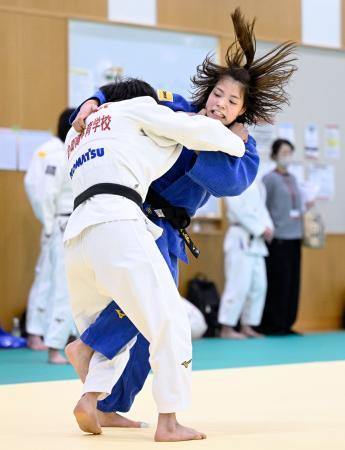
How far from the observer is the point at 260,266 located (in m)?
8.12

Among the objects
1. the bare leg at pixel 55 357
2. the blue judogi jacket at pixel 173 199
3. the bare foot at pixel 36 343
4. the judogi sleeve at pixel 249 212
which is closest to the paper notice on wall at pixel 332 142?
the judogi sleeve at pixel 249 212

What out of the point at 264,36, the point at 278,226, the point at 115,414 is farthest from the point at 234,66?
the point at 264,36

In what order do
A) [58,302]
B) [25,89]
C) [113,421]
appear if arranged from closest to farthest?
[113,421] < [58,302] < [25,89]

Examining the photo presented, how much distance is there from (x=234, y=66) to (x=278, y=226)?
5100mm

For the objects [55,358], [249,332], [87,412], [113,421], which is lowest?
[249,332]

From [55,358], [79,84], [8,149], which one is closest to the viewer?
[55,358]

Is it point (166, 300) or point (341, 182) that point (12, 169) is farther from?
point (166, 300)

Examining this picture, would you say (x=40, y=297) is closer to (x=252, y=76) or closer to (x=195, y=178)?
(x=252, y=76)

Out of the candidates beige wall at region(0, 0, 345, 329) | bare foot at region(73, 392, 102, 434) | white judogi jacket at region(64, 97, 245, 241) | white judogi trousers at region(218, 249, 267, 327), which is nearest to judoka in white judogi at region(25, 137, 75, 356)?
beige wall at region(0, 0, 345, 329)

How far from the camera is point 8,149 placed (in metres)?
7.47

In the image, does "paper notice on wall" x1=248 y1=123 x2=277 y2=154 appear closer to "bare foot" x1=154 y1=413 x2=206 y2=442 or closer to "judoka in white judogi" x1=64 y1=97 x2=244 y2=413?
"judoka in white judogi" x1=64 y1=97 x2=244 y2=413

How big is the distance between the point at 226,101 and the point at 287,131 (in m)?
5.83

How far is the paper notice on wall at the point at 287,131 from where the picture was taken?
8.92m

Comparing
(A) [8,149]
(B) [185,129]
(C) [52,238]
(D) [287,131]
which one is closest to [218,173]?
(B) [185,129]
